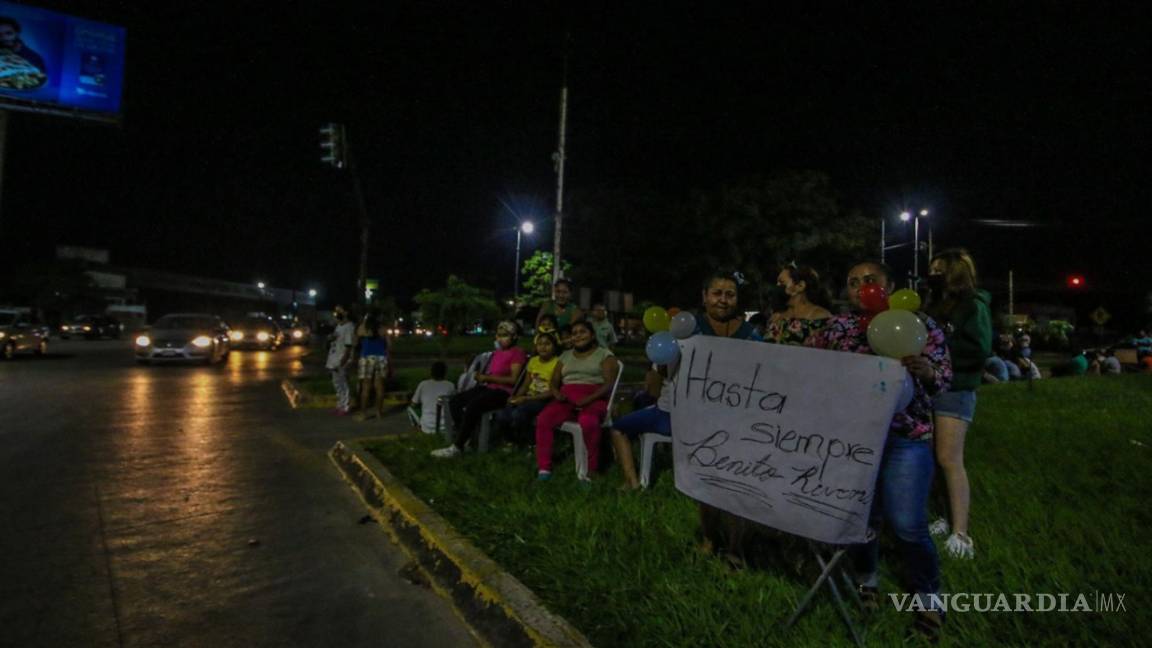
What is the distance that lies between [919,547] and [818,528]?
1.43ft

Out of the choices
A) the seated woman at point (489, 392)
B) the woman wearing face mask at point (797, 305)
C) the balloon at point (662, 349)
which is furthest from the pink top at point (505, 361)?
the woman wearing face mask at point (797, 305)

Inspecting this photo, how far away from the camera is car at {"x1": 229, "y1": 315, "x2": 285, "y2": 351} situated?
105 ft

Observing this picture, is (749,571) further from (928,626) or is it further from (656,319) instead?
(656,319)

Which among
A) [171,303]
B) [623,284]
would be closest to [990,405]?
[623,284]

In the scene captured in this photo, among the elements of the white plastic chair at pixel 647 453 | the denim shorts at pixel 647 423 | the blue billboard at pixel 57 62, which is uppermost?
the blue billboard at pixel 57 62

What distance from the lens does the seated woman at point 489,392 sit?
6.84 meters

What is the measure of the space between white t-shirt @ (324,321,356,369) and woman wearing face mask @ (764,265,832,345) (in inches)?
314

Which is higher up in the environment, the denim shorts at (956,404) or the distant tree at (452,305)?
the distant tree at (452,305)

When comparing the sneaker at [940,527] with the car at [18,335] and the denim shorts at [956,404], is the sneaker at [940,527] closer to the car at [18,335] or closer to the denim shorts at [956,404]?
the denim shorts at [956,404]

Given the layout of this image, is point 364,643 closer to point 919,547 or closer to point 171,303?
point 919,547

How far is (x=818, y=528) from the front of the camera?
2.93 meters

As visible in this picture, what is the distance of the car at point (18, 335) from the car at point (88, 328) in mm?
18354

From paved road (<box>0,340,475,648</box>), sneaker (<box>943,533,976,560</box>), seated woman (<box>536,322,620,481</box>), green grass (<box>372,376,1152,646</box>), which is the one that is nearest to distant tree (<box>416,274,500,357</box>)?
paved road (<box>0,340,475,648</box>)

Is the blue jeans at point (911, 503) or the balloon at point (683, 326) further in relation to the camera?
the balloon at point (683, 326)
